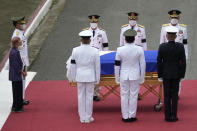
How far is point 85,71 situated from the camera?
1046 centimetres

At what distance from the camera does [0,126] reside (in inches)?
418

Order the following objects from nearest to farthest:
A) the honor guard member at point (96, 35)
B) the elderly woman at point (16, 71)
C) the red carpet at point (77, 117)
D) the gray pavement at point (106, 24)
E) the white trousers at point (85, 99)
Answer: the red carpet at point (77, 117) → the white trousers at point (85, 99) → the elderly woman at point (16, 71) → the honor guard member at point (96, 35) → the gray pavement at point (106, 24)

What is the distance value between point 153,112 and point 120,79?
3.98ft

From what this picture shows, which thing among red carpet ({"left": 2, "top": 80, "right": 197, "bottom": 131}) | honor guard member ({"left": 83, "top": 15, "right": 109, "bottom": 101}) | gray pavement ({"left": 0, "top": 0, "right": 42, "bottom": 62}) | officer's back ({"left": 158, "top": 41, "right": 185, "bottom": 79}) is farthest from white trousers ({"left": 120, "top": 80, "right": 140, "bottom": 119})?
gray pavement ({"left": 0, "top": 0, "right": 42, "bottom": 62})

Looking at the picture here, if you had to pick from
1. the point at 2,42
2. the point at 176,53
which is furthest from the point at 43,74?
the point at 176,53

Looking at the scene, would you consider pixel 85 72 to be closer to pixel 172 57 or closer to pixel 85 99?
pixel 85 99

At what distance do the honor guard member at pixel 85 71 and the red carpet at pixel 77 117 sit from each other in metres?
0.30

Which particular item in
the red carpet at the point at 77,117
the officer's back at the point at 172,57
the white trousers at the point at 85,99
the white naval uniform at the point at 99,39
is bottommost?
the red carpet at the point at 77,117

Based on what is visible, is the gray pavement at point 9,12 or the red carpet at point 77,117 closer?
the red carpet at point 77,117

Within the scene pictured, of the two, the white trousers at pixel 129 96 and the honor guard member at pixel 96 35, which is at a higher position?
the honor guard member at pixel 96 35

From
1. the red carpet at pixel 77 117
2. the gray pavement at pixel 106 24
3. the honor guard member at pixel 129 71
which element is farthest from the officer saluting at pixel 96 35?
the gray pavement at pixel 106 24

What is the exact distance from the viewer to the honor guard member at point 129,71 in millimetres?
10398

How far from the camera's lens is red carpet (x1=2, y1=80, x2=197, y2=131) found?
10.3m

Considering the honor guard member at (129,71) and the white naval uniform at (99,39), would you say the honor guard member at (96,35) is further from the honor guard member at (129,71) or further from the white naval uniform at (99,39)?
the honor guard member at (129,71)
